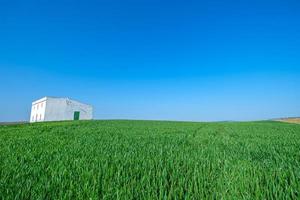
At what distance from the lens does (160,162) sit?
123 inches

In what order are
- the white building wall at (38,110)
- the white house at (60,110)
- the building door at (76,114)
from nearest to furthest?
the white house at (60,110)
the white building wall at (38,110)
the building door at (76,114)

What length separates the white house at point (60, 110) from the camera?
45.3m

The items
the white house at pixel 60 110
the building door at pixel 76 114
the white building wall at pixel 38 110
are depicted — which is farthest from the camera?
the building door at pixel 76 114

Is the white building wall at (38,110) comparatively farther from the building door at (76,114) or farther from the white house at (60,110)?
the building door at (76,114)

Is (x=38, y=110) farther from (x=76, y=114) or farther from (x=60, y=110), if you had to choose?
(x=76, y=114)

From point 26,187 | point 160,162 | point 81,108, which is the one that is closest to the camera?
point 26,187

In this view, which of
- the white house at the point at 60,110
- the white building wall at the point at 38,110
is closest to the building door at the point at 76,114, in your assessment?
the white house at the point at 60,110

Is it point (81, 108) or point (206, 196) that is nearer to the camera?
point (206, 196)

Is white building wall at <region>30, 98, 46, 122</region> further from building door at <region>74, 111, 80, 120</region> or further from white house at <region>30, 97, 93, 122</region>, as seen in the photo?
building door at <region>74, 111, 80, 120</region>

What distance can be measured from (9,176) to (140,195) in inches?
69.6

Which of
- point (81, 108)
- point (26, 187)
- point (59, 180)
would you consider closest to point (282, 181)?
point (59, 180)

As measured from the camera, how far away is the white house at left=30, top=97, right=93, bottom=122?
45.3 meters

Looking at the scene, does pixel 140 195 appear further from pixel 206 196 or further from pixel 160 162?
pixel 160 162

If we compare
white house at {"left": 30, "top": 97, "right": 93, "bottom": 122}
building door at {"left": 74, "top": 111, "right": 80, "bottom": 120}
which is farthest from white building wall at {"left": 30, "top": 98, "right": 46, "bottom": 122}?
building door at {"left": 74, "top": 111, "right": 80, "bottom": 120}
